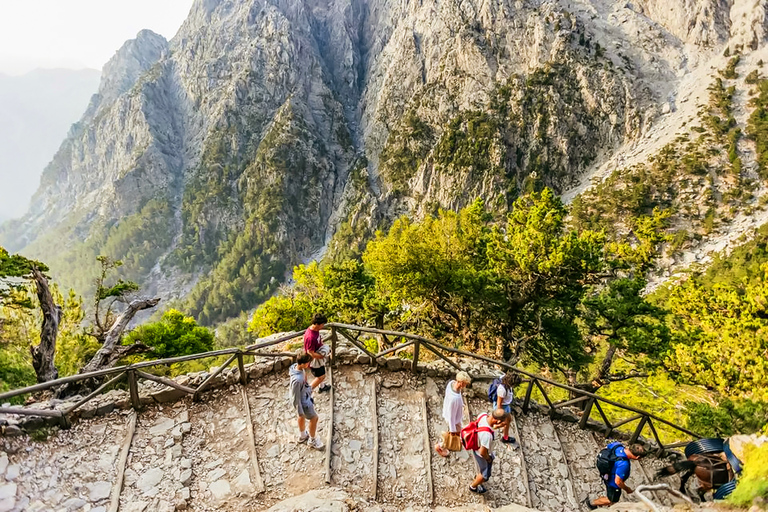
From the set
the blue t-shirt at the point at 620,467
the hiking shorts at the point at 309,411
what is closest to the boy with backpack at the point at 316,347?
the hiking shorts at the point at 309,411

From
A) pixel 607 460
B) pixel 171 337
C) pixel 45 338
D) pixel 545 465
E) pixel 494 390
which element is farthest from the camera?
pixel 171 337

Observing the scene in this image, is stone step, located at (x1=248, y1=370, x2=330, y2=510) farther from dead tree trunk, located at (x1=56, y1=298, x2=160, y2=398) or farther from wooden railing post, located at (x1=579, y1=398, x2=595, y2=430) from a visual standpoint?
dead tree trunk, located at (x1=56, y1=298, x2=160, y2=398)

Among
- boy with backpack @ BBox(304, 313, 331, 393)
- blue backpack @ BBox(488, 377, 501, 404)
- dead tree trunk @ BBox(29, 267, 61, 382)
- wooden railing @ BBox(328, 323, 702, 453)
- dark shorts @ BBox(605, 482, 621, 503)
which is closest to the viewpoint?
dark shorts @ BBox(605, 482, 621, 503)

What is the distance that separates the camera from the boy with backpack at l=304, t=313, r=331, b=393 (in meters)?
8.42

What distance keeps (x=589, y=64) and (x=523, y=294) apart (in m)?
92.0

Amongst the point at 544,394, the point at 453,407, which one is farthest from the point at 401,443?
the point at 544,394

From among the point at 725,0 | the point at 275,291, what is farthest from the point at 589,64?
the point at 275,291

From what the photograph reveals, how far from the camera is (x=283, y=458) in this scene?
756 cm

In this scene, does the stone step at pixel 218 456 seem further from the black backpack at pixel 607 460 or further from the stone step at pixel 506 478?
the black backpack at pixel 607 460

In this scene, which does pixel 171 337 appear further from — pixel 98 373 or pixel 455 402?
pixel 455 402

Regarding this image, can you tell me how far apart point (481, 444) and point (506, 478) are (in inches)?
73.9

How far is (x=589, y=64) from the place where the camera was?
278ft

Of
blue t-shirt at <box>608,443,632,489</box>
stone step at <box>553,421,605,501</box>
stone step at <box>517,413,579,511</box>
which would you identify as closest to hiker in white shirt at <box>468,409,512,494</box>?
stone step at <box>517,413,579,511</box>

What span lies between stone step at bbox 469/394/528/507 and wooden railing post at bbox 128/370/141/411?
764 centimetres
